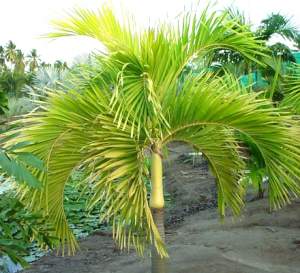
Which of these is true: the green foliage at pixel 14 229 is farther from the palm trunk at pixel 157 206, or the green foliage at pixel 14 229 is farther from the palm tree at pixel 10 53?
the palm tree at pixel 10 53

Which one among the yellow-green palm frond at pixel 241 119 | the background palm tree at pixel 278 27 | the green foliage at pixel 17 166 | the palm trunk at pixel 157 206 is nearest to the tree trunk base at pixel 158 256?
the palm trunk at pixel 157 206

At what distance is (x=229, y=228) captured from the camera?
6.66 m

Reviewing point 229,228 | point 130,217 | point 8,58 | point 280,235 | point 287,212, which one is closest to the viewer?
point 130,217

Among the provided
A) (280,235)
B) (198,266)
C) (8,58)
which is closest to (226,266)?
(198,266)

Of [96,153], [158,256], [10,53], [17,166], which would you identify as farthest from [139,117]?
[10,53]

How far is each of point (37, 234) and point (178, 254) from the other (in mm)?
2837

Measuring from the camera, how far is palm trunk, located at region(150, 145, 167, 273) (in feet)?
11.9

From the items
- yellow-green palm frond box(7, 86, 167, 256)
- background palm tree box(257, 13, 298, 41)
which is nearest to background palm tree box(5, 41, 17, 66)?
background palm tree box(257, 13, 298, 41)

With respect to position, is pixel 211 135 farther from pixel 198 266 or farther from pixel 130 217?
pixel 198 266

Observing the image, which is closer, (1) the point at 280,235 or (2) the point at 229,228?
(1) the point at 280,235

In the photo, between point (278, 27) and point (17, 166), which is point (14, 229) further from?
point (278, 27)

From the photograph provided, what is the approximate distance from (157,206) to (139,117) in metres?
0.75

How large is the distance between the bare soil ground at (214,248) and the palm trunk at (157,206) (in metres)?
1.05

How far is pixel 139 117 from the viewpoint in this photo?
10.9ft
